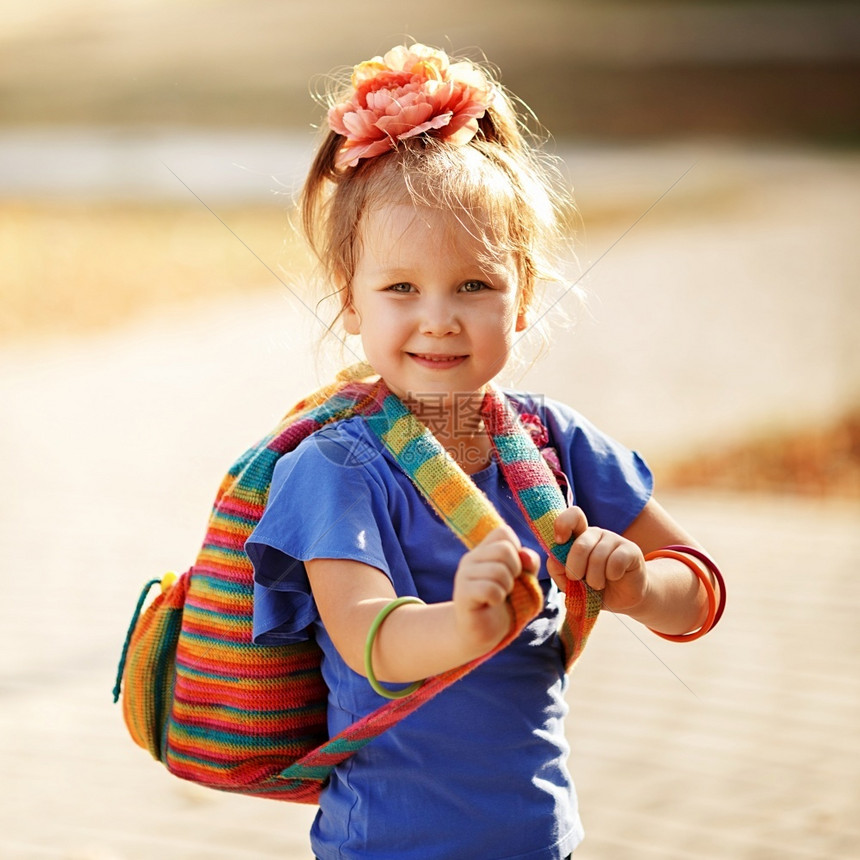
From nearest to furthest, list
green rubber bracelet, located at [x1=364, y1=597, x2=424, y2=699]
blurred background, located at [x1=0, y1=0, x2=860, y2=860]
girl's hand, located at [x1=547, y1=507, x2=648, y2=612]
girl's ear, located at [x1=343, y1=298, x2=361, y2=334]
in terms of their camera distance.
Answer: green rubber bracelet, located at [x1=364, y1=597, x2=424, y2=699]
girl's hand, located at [x1=547, y1=507, x2=648, y2=612]
girl's ear, located at [x1=343, y1=298, x2=361, y2=334]
blurred background, located at [x1=0, y1=0, x2=860, y2=860]

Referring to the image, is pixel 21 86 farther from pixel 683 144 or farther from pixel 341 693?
pixel 341 693

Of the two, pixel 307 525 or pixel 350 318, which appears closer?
pixel 307 525

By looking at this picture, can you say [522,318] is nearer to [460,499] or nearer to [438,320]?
[438,320]

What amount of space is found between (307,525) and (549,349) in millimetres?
681

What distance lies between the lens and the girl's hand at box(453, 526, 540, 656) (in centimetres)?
128

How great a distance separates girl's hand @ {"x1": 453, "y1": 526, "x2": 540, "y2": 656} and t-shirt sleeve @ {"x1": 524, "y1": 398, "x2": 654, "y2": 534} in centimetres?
47

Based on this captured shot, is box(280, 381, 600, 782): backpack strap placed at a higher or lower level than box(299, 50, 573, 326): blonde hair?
lower

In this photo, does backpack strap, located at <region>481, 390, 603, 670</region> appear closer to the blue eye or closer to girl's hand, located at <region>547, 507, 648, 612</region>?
girl's hand, located at <region>547, 507, 648, 612</region>

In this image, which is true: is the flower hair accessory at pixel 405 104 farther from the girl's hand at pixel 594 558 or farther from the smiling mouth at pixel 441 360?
the girl's hand at pixel 594 558

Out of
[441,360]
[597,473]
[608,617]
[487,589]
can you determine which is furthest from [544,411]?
[608,617]

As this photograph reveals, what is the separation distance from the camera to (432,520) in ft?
5.31

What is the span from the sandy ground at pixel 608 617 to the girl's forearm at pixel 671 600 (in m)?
0.73

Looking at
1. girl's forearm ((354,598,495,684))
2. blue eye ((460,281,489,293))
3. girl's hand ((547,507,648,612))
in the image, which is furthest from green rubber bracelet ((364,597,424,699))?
blue eye ((460,281,489,293))

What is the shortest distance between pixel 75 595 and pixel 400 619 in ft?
12.1
